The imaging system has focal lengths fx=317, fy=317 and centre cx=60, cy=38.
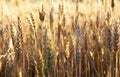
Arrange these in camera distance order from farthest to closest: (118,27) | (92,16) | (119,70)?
(92,16), (119,70), (118,27)

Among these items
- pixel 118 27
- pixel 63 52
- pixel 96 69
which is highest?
pixel 118 27

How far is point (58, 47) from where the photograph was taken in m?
1.34

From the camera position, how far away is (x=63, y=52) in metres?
1.29

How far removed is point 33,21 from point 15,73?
21 centimetres

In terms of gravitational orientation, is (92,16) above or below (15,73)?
above

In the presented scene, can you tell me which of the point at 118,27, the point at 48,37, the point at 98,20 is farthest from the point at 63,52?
the point at 98,20

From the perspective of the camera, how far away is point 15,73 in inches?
47.4

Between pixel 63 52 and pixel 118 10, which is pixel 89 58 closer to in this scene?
pixel 63 52

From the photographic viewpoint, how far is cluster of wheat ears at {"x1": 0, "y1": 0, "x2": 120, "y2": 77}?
1.09m

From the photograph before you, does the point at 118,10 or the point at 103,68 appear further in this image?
the point at 118,10

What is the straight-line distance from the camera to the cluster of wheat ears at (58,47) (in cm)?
109

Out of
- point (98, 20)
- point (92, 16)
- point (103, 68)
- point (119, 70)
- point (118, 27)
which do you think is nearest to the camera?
point (118, 27)

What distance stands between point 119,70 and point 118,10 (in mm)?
500

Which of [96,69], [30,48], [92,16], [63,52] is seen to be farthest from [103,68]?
[92,16]
